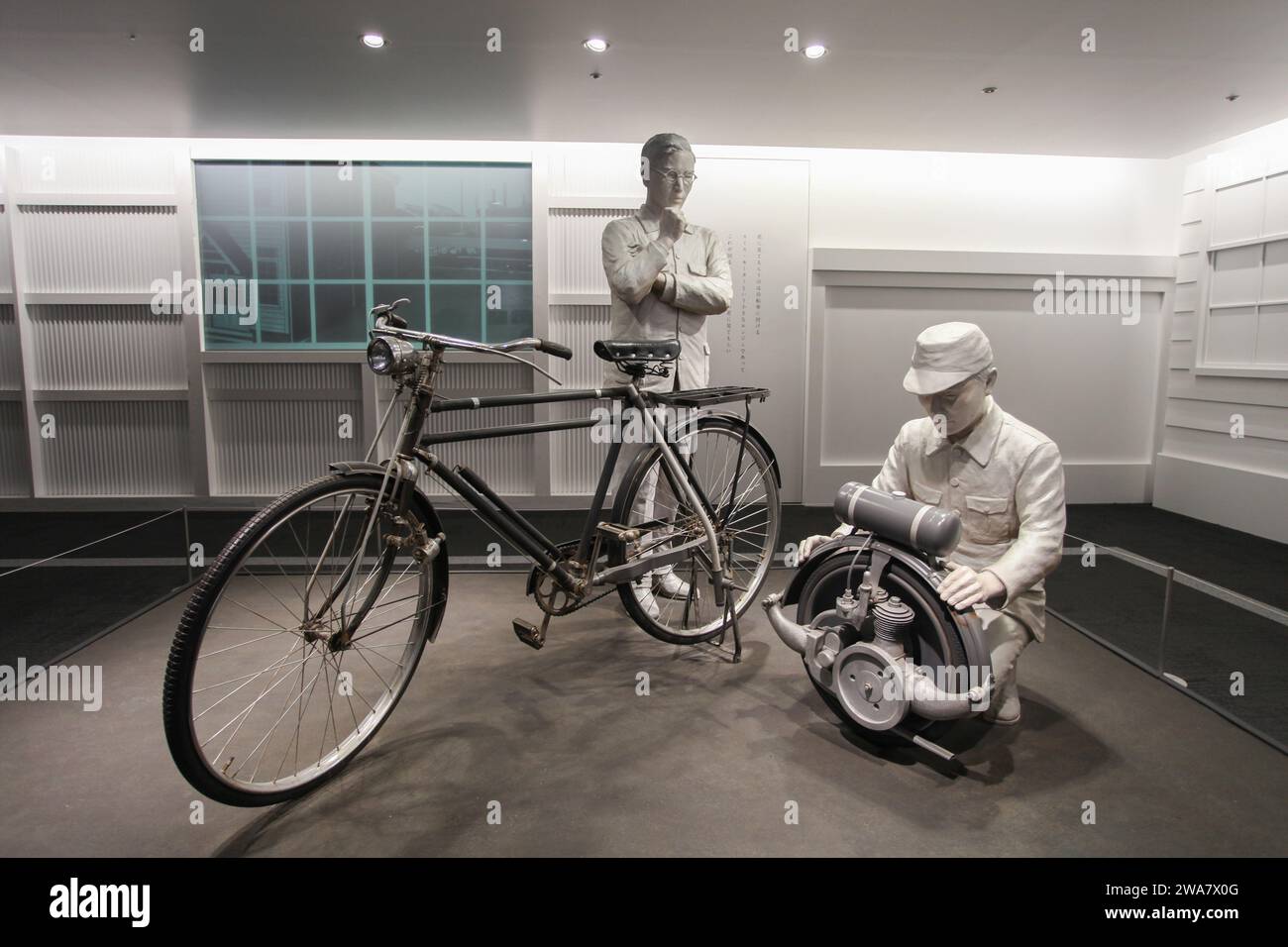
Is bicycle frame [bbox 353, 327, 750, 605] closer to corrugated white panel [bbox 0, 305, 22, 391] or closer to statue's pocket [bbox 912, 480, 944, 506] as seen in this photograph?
statue's pocket [bbox 912, 480, 944, 506]

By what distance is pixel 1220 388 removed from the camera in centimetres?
514

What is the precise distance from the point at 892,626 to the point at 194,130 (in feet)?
16.5

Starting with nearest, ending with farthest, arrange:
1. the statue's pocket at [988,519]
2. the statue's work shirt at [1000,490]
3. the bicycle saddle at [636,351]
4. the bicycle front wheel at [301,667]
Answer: the bicycle front wheel at [301,667]
the statue's work shirt at [1000,490]
the statue's pocket at [988,519]
the bicycle saddle at [636,351]

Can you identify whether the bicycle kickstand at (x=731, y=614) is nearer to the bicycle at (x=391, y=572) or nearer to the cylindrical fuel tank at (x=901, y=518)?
the bicycle at (x=391, y=572)

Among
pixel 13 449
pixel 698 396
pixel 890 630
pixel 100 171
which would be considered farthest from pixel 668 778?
pixel 13 449

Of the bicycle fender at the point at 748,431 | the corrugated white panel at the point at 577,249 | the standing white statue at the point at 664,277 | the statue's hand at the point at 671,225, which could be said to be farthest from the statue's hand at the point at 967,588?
the corrugated white panel at the point at 577,249

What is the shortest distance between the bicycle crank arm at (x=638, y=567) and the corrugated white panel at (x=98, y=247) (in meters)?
4.49

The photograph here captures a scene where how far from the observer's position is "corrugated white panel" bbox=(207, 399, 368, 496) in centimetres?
556

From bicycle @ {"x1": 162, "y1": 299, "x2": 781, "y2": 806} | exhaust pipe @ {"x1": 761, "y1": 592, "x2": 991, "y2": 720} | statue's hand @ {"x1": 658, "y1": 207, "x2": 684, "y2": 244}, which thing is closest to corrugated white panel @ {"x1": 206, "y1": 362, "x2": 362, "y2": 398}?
bicycle @ {"x1": 162, "y1": 299, "x2": 781, "y2": 806}

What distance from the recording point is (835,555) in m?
2.26

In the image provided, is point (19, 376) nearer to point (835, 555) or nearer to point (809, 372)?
point (809, 372)

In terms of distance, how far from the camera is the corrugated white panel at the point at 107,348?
17.9 ft

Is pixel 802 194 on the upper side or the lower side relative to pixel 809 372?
upper
